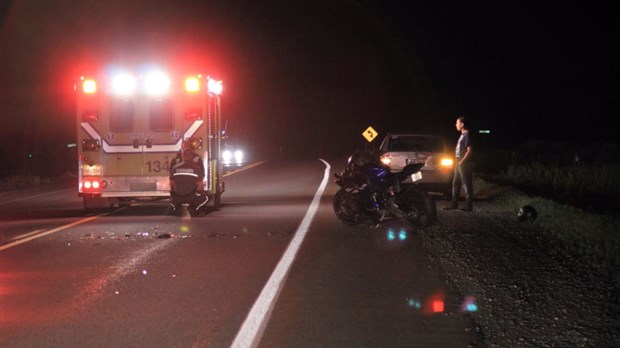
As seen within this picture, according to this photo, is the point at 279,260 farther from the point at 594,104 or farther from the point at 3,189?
the point at 594,104

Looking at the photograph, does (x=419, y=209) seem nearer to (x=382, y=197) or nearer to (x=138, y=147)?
(x=382, y=197)

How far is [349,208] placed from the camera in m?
13.2

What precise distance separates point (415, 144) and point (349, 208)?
5.57m

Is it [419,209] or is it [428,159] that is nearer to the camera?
[419,209]

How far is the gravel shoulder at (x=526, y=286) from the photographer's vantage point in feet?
20.5

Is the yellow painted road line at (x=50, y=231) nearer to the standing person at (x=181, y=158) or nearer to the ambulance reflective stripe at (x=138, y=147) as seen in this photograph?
the ambulance reflective stripe at (x=138, y=147)

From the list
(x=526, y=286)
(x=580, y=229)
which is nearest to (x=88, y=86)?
(x=580, y=229)

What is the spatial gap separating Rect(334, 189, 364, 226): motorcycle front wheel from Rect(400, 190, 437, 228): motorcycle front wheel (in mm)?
814

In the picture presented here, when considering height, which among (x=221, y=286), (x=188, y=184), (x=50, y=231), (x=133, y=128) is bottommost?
(x=50, y=231)

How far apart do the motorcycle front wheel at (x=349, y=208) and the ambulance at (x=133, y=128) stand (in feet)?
10.3

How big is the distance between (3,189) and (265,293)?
70.4 ft

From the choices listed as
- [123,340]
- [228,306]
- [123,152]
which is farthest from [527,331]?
[123,152]

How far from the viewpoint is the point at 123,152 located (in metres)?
14.9

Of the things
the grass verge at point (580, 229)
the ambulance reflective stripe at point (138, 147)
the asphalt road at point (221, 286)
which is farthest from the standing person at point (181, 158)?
the grass verge at point (580, 229)
